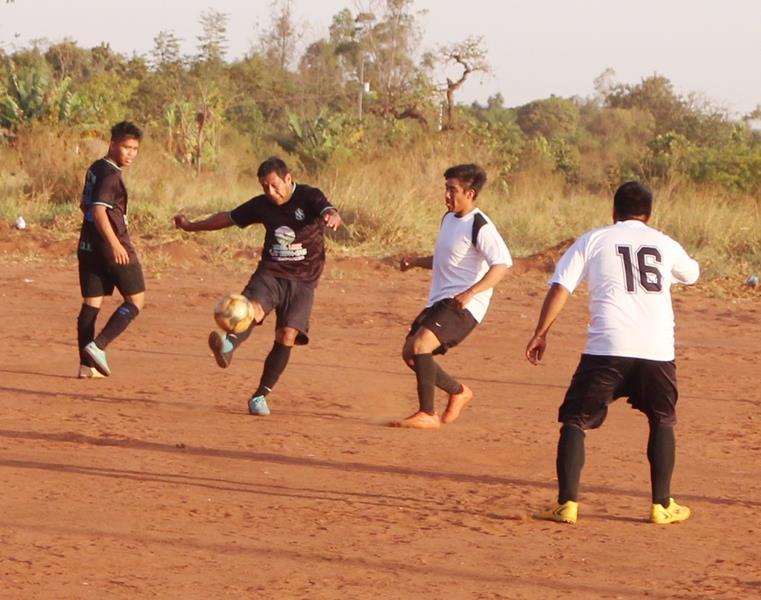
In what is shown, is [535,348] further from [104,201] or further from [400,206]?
[400,206]

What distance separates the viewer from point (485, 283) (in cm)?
802

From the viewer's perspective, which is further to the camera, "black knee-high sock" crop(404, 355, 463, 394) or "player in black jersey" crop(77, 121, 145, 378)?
"player in black jersey" crop(77, 121, 145, 378)

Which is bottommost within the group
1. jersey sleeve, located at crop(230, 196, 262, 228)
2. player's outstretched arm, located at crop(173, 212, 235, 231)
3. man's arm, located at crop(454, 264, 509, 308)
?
man's arm, located at crop(454, 264, 509, 308)

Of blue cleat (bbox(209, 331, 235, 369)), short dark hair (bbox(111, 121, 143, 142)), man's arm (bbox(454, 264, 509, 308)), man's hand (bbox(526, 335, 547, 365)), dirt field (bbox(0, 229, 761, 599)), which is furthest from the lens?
short dark hair (bbox(111, 121, 143, 142))

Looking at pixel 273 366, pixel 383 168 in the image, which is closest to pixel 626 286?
pixel 273 366

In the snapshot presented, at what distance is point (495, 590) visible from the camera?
5.30m

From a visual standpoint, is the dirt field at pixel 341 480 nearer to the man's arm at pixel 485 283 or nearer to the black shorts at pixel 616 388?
the black shorts at pixel 616 388

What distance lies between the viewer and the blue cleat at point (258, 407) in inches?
349

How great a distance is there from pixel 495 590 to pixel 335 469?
7.35 feet

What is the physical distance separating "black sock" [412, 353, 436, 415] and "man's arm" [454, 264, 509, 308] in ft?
1.57

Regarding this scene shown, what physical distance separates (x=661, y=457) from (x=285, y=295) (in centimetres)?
329

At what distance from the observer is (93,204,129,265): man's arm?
9492 millimetres

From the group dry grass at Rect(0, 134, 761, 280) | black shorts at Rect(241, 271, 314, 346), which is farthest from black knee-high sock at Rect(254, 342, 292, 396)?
dry grass at Rect(0, 134, 761, 280)

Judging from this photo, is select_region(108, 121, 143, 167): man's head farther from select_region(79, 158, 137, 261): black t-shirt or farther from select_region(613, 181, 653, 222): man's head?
select_region(613, 181, 653, 222): man's head
